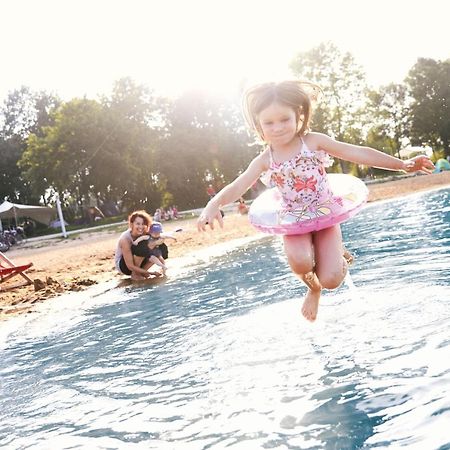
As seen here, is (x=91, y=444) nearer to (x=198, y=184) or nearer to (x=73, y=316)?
(x=73, y=316)

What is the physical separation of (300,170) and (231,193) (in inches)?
24.4

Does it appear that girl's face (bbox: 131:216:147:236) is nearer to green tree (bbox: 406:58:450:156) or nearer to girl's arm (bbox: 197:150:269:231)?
girl's arm (bbox: 197:150:269:231)

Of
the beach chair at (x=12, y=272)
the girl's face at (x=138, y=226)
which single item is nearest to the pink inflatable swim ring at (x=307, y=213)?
the girl's face at (x=138, y=226)

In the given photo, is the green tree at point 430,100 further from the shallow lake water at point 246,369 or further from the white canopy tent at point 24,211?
the shallow lake water at point 246,369

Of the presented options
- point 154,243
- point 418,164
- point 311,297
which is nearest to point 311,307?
point 311,297

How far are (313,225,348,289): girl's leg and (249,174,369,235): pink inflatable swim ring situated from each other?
0.13 m

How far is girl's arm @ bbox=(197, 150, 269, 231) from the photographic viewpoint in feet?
14.3

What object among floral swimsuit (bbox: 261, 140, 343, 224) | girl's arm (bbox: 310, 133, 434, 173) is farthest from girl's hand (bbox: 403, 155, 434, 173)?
floral swimsuit (bbox: 261, 140, 343, 224)

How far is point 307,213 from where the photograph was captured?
4832 millimetres

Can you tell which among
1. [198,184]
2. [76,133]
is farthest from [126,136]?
[198,184]

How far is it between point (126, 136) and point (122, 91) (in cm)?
643

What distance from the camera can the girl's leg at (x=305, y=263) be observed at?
185 inches

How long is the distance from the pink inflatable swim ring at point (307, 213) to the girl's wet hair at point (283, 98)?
70cm

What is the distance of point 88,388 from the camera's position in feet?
16.5
